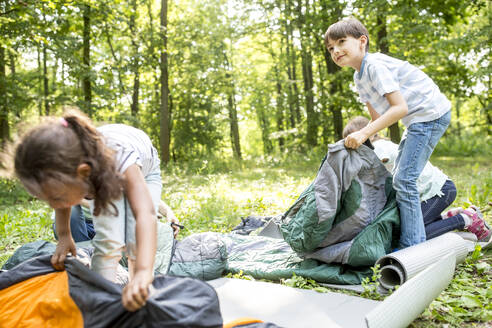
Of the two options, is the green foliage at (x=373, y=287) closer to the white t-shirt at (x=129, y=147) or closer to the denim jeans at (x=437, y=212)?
the denim jeans at (x=437, y=212)

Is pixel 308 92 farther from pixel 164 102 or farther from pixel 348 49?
pixel 348 49

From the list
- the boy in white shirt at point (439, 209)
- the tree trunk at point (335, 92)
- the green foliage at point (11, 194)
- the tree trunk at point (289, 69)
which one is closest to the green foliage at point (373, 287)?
the boy in white shirt at point (439, 209)

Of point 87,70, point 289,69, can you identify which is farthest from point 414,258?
point 289,69

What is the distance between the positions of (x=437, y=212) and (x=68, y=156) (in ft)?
10.0

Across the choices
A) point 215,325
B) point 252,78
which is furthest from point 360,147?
point 252,78

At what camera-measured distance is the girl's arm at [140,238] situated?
1.53m

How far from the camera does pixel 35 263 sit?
2.08 meters

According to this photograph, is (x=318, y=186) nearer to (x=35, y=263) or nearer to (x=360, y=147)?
(x=360, y=147)

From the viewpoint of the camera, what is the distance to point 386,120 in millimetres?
2836

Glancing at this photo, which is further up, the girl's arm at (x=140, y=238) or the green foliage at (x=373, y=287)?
the girl's arm at (x=140, y=238)

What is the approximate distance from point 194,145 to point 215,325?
689 inches

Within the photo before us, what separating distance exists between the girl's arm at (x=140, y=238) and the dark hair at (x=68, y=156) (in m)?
0.07

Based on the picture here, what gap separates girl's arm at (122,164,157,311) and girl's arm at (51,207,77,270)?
19.9 inches

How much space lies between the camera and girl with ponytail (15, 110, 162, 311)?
1539 mm
